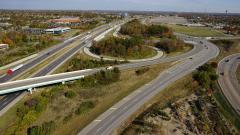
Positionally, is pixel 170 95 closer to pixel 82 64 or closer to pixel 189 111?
pixel 189 111

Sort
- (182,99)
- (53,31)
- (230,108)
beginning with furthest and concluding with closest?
1. (53,31)
2. (182,99)
3. (230,108)

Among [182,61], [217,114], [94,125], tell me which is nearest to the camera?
[94,125]

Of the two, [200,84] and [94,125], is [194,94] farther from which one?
[94,125]

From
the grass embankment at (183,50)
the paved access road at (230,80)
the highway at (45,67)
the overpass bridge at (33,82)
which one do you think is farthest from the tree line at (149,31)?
the overpass bridge at (33,82)

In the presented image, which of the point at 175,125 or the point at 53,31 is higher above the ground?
the point at 53,31

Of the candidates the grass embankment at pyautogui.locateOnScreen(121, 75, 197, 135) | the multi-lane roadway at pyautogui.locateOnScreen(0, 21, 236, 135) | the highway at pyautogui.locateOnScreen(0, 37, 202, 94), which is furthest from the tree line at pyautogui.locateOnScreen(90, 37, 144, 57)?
the grass embankment at pyautogui.locateOnScreen(121, 75, 197, 135)

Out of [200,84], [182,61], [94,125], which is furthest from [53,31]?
[94,125]

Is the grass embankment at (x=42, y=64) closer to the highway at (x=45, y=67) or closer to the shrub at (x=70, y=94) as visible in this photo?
the highway at (x=45, y=67)
